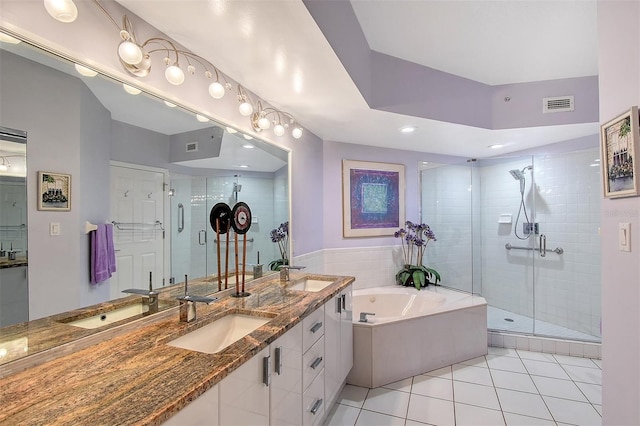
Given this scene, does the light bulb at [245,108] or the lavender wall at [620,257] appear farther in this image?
the light bulb at [245,108]

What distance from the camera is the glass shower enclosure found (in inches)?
122

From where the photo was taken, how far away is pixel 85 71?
1075 millimetres

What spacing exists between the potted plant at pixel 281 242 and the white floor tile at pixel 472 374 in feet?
5.64

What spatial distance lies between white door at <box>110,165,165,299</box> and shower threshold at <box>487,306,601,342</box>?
325 cm

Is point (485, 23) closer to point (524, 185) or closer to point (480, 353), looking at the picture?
point (524, 185)

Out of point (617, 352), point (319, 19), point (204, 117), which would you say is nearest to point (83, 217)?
point (204, 117)

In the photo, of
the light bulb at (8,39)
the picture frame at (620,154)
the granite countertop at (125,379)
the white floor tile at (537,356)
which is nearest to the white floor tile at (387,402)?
the granite countertop at (125,379)

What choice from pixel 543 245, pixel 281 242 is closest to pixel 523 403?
pixel 543 245

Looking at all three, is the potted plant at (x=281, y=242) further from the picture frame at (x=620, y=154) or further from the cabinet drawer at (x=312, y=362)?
the picture frame at (x=620, y=154)

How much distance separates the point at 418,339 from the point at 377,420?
0.76 metres

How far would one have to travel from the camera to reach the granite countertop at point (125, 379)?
70 cm

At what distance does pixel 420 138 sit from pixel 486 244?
173 centimetres

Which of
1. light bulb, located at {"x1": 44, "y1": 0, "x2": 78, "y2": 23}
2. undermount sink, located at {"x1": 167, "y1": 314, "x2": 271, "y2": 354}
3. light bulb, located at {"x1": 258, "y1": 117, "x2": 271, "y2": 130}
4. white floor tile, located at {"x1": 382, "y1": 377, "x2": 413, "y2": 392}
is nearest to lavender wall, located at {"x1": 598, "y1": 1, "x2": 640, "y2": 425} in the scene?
white floor tile, located at {"x1": 382, "y1": 377, "x2": 413, "y2": 392}

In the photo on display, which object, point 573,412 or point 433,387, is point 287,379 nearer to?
point 433,387
